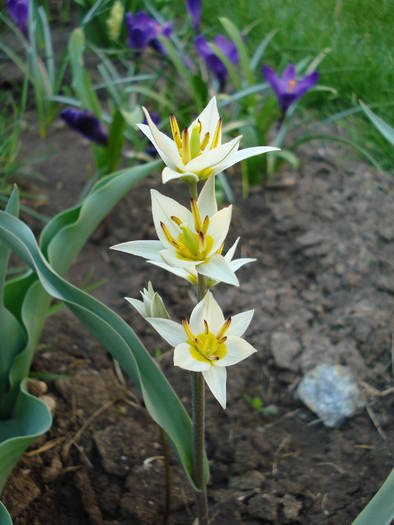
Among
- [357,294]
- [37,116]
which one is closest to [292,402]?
[357,294]

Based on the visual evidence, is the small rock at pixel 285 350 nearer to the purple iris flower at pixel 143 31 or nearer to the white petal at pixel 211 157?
the white petal at pixel 211 157

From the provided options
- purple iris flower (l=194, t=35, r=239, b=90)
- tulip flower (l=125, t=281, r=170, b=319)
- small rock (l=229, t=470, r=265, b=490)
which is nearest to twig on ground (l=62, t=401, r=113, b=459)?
small rock (l=229, t=470, r=265, b=490)

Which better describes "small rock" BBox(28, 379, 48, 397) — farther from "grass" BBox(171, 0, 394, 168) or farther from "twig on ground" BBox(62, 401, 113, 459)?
"grass" BBox(171, 0, 394, 168)

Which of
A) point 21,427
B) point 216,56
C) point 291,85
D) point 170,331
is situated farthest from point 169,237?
point 216,56

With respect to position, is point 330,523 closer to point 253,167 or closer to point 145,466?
point 145,466

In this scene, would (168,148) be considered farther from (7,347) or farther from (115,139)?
(115,139)

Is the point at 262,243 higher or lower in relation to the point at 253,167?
lower

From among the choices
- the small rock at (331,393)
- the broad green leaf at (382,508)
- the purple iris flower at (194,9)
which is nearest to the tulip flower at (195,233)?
the broad green leaf at (382,508)

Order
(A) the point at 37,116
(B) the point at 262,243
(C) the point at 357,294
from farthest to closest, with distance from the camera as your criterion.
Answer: (A) the point at 37,116, (B) the point at 262,243, (C) the point at 357,294
